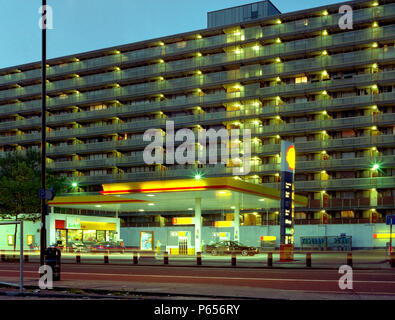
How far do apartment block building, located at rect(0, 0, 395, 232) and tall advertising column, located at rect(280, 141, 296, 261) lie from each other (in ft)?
113

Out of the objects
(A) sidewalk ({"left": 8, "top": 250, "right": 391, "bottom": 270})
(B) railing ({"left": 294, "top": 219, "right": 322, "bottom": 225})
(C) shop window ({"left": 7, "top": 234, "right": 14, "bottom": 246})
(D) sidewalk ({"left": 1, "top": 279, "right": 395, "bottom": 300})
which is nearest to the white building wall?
(B) railing ({"left": 294, "top": 219, "right": 322, "bottom": 225})

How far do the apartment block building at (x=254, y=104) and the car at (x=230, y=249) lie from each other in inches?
1004

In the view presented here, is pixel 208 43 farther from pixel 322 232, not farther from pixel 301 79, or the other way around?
pixel 322 232

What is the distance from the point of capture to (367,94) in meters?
67.6

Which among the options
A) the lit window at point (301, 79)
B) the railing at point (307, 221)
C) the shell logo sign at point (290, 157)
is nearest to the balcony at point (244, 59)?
the lit window at point (301, 79)

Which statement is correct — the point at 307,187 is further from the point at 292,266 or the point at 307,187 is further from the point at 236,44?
the point at 292,266

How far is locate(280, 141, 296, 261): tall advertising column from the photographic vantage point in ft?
111

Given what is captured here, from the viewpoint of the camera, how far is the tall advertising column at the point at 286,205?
33688mm

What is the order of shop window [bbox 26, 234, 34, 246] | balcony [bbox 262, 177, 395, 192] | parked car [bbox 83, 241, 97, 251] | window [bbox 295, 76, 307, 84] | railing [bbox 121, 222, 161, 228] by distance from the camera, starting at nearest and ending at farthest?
1. parked car [bbox 83, 241, 97, 251]
2. shop window [bbox 26, 234, 34, 246]
3. balcony [bbox 262, 177, 395, 192]
4. window [bbox 295, 76, 307, 84]
5. railing [bbox 121, 222, 161, 228]

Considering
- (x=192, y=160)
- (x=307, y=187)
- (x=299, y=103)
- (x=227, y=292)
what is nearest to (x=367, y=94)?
(x=299, y=103)

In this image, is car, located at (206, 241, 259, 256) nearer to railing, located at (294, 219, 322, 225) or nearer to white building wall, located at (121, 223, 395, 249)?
white building wall, located at (121, 223, 395, 249)

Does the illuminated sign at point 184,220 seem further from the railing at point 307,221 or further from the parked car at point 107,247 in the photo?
the railing at point 307,221

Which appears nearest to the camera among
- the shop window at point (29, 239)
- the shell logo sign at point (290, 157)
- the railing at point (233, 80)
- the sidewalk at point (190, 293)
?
the sidewalk at point (190, 293)
